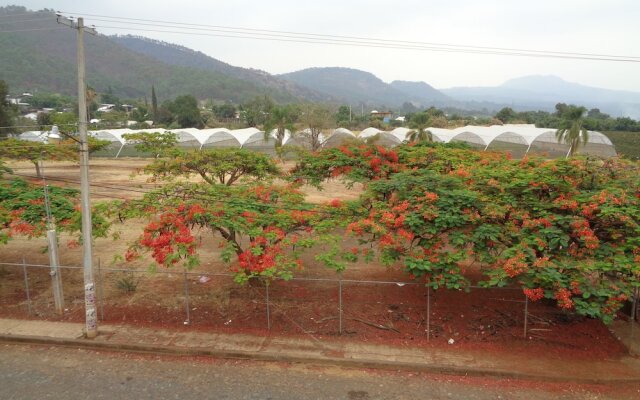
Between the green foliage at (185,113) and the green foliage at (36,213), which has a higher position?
the green foliage at (185,113)

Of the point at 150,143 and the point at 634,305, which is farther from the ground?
the point at 150,143

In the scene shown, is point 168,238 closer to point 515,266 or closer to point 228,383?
point 228,383

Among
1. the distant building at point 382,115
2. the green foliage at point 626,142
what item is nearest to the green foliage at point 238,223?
the green foliage at point 626,142

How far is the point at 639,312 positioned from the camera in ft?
41.2

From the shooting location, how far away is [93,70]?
147000mm

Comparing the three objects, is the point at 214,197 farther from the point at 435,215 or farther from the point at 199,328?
the point at 435,215

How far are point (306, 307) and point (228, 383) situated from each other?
12.1ft

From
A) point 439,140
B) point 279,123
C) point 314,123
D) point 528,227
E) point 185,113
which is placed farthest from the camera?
point 185,113

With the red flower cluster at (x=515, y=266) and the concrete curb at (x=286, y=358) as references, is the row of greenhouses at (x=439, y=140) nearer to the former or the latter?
the concrete curb at (x=286, y=358)

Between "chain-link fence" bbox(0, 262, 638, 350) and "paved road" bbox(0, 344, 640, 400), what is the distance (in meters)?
1.62

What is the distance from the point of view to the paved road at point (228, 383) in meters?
9.47

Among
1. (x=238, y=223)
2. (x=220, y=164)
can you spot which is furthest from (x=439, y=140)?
(x=238, y=223)

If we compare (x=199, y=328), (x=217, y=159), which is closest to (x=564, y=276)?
(x=199, y=328)

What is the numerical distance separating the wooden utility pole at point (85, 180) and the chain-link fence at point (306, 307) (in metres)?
0.92
